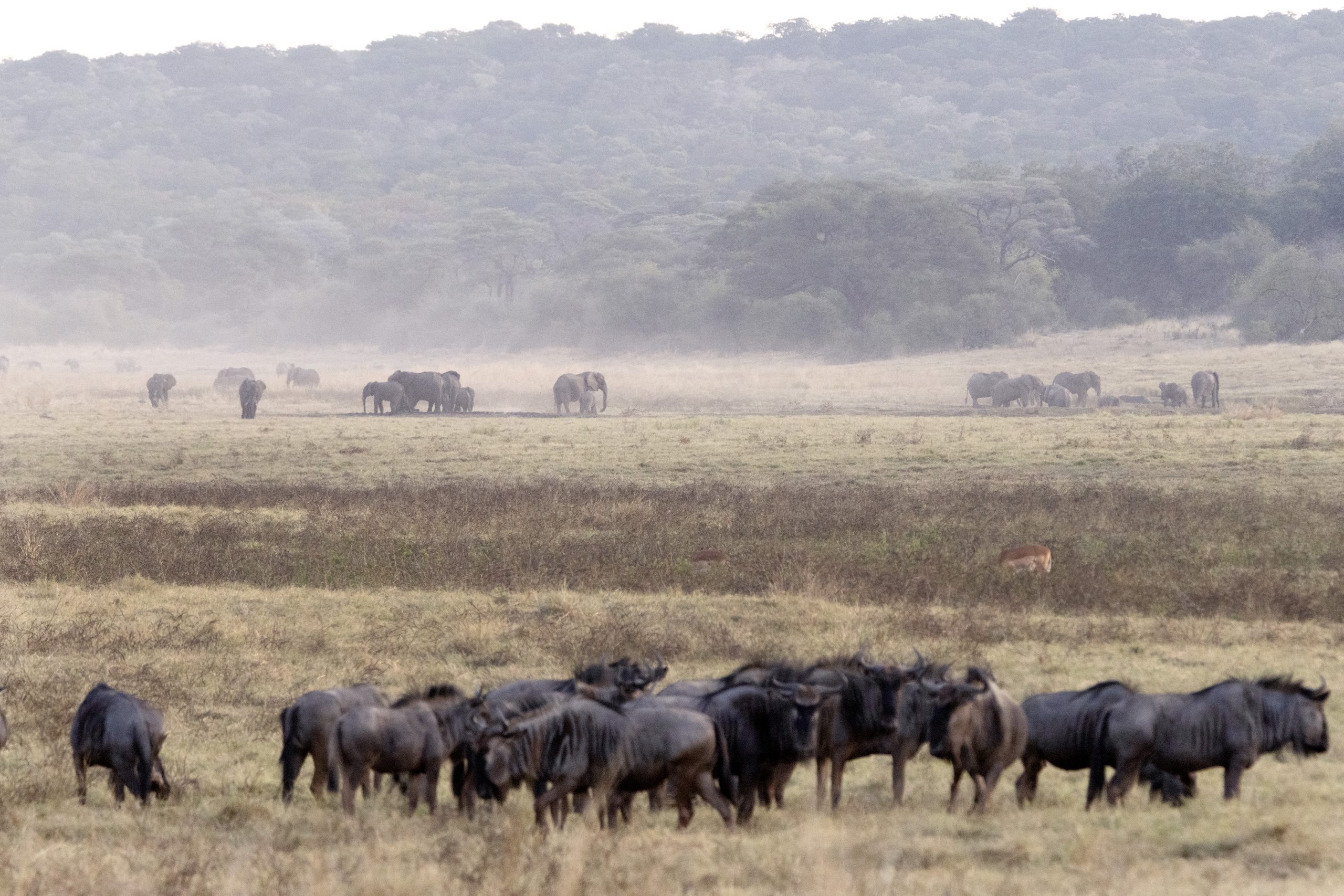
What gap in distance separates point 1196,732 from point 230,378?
144 ft

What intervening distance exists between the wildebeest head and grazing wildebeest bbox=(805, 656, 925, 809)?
1750 mm

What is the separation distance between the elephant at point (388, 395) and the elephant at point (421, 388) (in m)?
0.21

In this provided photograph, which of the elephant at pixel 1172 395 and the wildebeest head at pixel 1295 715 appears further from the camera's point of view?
the elephant at pixel 1172 395

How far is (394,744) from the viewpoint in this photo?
7598 millimetres

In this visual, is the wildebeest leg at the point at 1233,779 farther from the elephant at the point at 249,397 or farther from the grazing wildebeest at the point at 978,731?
the elephant at the point at 249,397

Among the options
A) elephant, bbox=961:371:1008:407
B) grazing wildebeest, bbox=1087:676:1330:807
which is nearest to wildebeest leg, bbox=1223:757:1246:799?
grazing wildebeest, bbox=1087:676:1330:807

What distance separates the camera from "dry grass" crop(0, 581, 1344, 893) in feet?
20.9

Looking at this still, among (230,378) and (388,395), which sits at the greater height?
(230,378)

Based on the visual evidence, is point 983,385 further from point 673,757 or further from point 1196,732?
point 673,757

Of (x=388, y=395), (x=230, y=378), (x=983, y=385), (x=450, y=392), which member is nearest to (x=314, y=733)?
(x=388, y=395)

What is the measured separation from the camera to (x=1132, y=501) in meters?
18.5

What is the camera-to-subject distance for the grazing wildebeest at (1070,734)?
7.89 meters

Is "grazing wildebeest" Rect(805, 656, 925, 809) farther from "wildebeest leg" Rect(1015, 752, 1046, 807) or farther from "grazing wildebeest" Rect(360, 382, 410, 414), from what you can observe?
"grazing wildebeest" Rect(360, 382, 410, 414)

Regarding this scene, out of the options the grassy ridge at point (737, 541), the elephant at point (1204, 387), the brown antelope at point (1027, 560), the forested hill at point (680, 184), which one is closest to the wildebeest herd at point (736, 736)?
the grassy ridge at point (737, 541)
